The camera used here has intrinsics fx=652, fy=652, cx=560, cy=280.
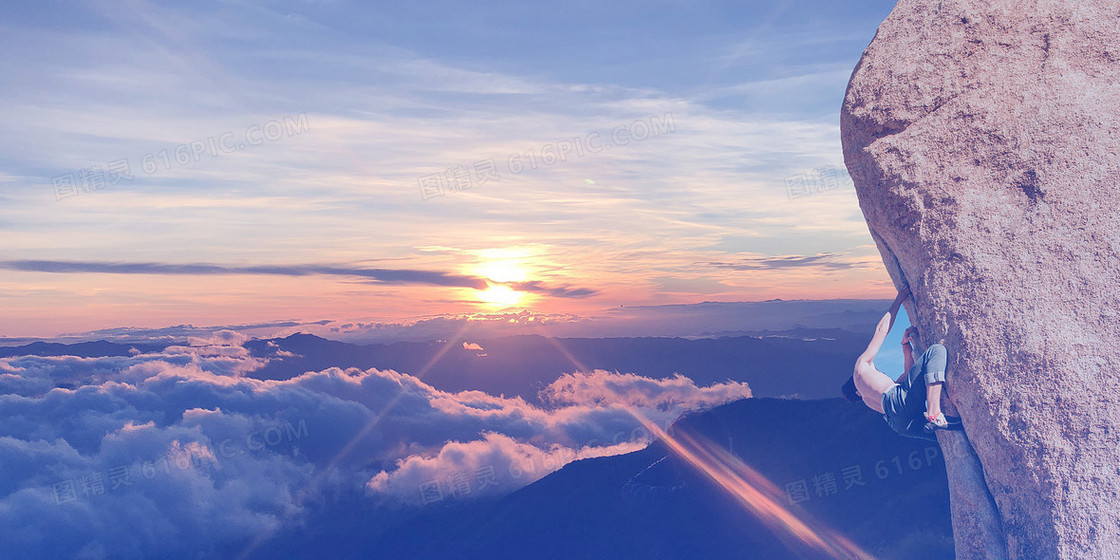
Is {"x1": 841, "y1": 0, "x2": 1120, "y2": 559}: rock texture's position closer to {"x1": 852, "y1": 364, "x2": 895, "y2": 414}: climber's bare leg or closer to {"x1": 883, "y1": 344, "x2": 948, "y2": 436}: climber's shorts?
{"x1": 883, "y1": 344, "x2": 948, "y2": 436}: climber's shorts

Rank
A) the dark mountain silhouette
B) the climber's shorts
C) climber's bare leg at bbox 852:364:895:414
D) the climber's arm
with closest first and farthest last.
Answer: the climber's shorts
climber's bare leg at bbox 852:364:895:414
the climber's arm
the dark mountain silhouette

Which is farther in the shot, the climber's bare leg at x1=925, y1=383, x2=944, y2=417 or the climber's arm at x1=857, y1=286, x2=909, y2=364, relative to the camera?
the climber's arm at x1=857, y1=286, x2=909, y2=364

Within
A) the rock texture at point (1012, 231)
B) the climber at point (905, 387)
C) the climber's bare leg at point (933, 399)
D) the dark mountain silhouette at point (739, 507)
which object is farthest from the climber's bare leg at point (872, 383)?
the dark mountain silhouette at point (739, 507)

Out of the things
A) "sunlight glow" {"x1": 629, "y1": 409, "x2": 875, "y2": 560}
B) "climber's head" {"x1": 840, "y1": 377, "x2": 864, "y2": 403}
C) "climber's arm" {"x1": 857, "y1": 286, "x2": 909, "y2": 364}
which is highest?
"climber's arm" {"x1": 857, "y1": 286, "x2": 909, "y2": 364}

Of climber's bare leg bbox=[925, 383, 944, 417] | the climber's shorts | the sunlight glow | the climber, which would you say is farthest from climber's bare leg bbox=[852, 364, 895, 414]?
the sunlight glow

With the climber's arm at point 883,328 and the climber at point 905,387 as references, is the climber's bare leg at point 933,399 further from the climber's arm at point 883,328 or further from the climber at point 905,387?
the climber's arm at point 883,328

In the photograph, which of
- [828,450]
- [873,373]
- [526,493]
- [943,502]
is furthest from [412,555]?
[873,373]

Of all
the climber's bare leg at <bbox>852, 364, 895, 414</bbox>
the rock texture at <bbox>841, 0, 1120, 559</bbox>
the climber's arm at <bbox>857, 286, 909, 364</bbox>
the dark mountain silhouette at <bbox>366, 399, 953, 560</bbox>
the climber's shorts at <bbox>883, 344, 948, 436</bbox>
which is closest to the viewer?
the rock texture at <bbox>841, 0, 1120, 559</bbox>

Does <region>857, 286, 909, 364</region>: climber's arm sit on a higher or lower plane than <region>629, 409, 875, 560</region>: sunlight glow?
higher

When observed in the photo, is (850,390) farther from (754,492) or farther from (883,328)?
(754,492)
